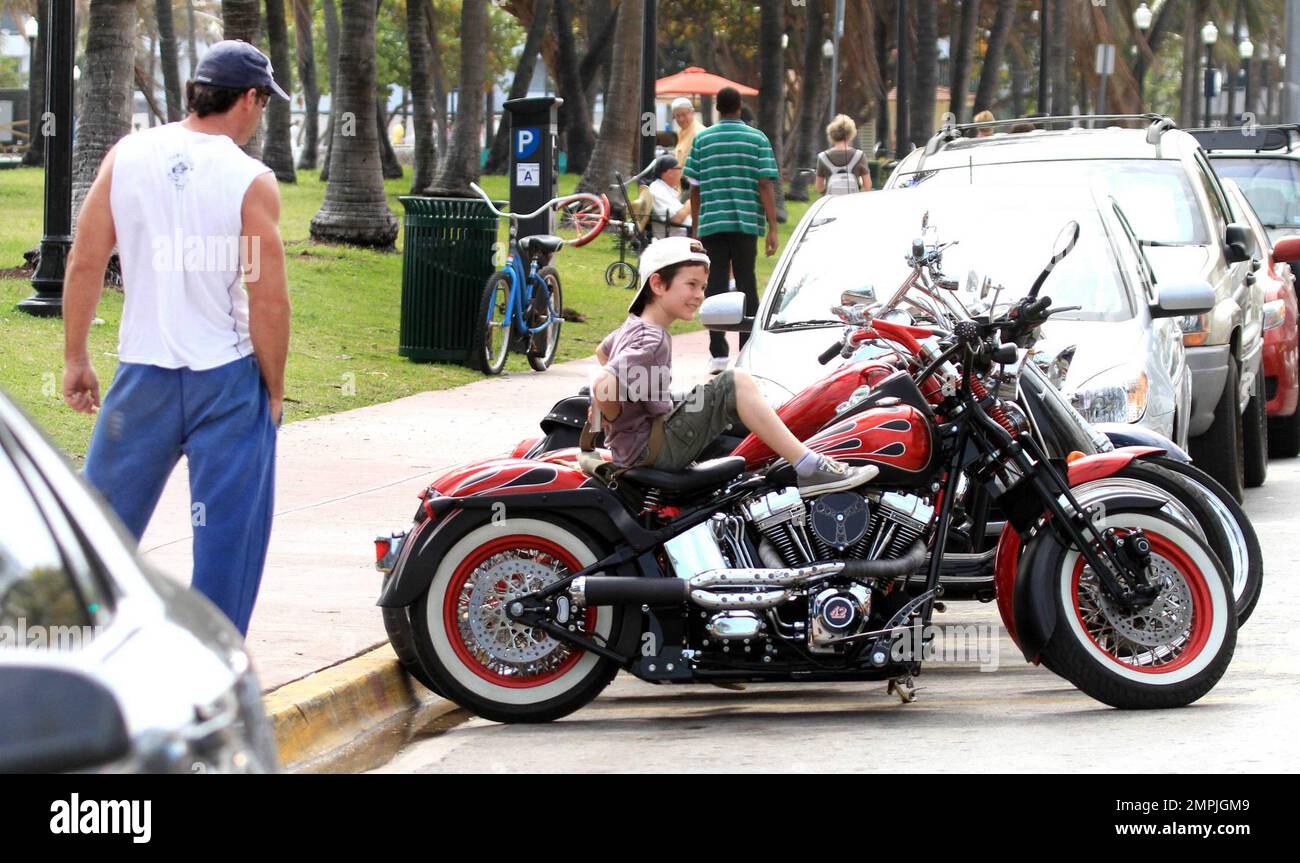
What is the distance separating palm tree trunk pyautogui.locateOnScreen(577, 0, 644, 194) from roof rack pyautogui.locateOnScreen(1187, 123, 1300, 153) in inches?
414

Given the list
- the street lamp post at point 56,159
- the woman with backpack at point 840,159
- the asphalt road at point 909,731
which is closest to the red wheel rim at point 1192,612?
the asphalt road at point 909,731

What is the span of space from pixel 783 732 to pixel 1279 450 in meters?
8.54

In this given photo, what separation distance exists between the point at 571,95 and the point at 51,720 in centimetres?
3799

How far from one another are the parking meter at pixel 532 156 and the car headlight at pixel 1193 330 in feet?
22.7

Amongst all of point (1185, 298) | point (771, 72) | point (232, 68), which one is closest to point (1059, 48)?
point (771, 72)

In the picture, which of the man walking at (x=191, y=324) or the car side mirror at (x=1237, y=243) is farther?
the car side mirror at (x=1237, y=243)

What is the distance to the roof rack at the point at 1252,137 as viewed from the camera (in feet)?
59.5

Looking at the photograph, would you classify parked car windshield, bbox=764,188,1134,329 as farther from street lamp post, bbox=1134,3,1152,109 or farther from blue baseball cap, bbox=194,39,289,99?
street lamp post, bbox=1134,3,1152,109

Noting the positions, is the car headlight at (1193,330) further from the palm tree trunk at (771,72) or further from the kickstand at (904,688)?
the palm tree trunk at (771,72)

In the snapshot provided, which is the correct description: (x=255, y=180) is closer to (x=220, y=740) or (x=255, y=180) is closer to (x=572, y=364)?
(x=220, y=740)

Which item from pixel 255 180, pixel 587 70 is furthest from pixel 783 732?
pixel 587 70

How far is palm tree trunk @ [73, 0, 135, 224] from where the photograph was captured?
16.4 metres

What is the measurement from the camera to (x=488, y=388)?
1441cm

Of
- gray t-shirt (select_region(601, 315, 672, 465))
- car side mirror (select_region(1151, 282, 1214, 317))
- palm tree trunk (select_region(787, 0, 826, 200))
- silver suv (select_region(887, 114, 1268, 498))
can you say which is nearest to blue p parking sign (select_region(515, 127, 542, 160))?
silver suv (select_region(887, 114, 1268, 498))
